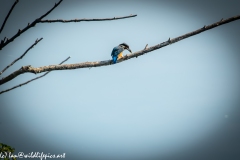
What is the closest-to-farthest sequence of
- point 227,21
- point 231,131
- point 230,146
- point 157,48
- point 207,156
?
point 227,21, point 157,48, point 207,156, point 230,146, point 231,131

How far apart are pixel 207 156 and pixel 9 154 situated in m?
162

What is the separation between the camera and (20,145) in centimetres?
12644

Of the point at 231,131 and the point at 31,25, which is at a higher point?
the point at 231,131

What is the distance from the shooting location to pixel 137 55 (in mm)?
1695

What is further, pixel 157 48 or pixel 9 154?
pixel 9 154

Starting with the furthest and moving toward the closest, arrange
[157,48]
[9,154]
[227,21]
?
[9,154] < [157,48] < [227,21]

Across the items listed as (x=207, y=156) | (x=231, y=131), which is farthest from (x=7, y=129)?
(x=231, y=131)

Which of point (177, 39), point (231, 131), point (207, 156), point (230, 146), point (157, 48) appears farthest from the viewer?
point (231, 131)

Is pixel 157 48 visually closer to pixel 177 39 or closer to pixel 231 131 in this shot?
pixel 177 39

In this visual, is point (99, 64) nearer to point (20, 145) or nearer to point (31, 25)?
point (31, 25)

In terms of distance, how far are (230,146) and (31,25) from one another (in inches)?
7163

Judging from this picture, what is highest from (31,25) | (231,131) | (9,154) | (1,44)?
(231,131)

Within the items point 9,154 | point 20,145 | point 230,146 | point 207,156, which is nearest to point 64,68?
point 9,154

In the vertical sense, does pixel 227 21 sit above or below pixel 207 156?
below
